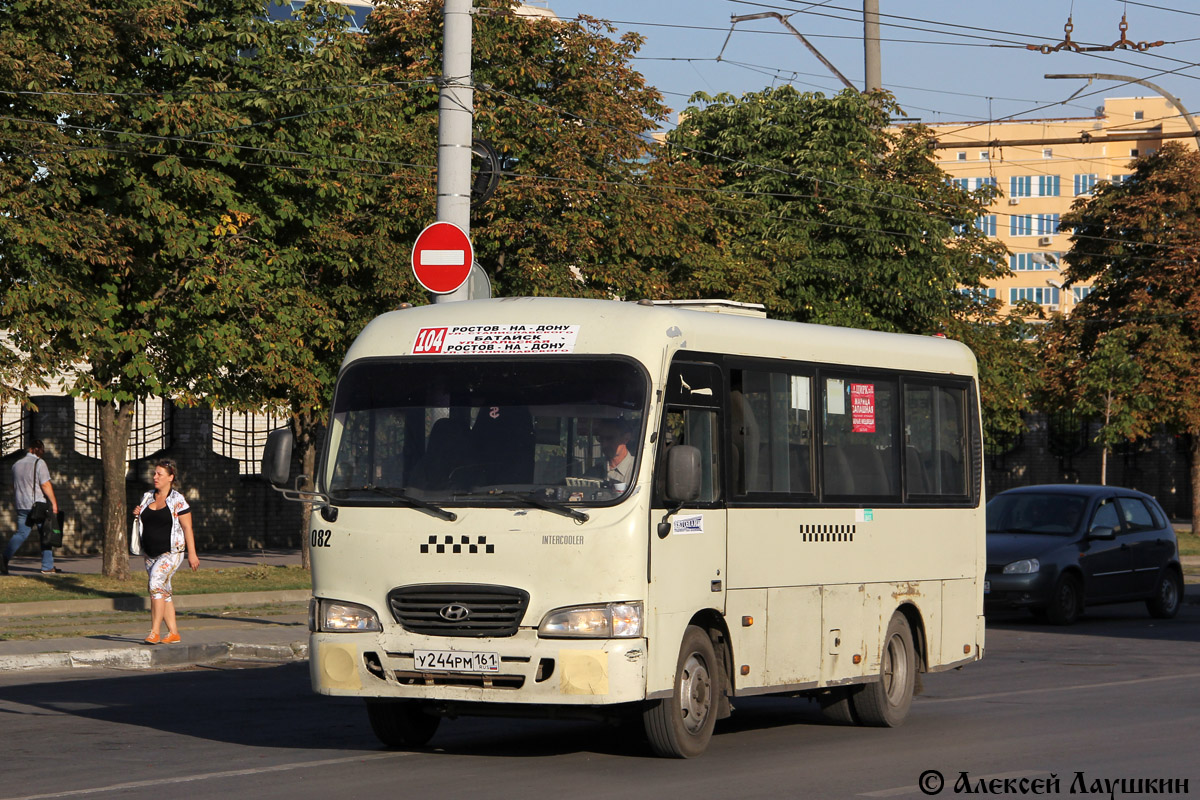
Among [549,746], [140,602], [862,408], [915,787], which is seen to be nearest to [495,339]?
[549,746]

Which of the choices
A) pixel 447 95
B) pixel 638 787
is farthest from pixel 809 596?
pixel 447 95

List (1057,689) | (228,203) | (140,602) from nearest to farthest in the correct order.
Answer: (1057,689)
(140,602)
(228,203)

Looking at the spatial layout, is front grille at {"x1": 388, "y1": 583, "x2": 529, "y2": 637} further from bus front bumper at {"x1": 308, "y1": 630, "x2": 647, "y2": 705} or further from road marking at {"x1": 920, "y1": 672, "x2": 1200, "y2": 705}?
road marking at {"x1": 920, "y1": 672, "x2": 1200, "y2": 705}

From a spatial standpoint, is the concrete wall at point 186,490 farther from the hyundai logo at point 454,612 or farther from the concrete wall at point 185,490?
the hyundai logo at point 454,612

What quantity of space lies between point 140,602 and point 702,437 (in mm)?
13449

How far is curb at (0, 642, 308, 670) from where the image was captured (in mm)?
16078

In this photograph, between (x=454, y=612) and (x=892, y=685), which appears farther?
(x=892, y=685)

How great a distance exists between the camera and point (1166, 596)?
24000 mm

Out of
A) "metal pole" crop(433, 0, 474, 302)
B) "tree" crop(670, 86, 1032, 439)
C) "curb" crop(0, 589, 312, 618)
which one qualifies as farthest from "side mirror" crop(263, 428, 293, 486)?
"tree" crop(670, 86, 1032, 439)

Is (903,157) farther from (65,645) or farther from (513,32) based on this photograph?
(65,645)

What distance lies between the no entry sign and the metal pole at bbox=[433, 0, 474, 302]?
264mm

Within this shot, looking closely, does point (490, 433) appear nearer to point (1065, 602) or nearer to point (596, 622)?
point (596, 622)

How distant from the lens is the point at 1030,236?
13375 centimetres

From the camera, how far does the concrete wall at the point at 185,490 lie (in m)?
31.1
